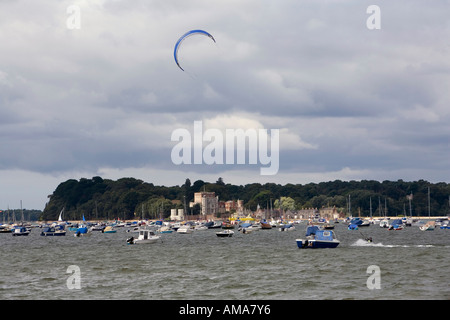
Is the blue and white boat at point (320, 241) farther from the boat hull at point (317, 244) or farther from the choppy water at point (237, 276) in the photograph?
the choppy water at point (237, 276)

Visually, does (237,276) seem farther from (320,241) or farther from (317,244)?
(317,244)

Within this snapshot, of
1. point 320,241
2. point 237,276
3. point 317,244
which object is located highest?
point 320,241

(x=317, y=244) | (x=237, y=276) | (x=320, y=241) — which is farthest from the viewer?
(x=317, y=244)

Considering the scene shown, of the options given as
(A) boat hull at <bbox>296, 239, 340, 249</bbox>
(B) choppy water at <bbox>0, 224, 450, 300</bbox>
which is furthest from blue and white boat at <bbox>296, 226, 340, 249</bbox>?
(B) choppy water at <bbox>0, 224, 450, 300</bbox>

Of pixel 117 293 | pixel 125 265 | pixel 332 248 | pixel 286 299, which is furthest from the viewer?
pixel 332 248

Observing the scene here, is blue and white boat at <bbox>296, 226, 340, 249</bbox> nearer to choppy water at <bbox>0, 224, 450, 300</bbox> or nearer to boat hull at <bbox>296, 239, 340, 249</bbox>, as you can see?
→ boat hull at <bbox>296, 239, 340, 249</bbox>

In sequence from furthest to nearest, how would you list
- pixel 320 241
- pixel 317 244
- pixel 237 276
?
pixel 317 244
pixel 320 241
pixel 237 276

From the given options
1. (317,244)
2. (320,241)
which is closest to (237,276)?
(320,241)
